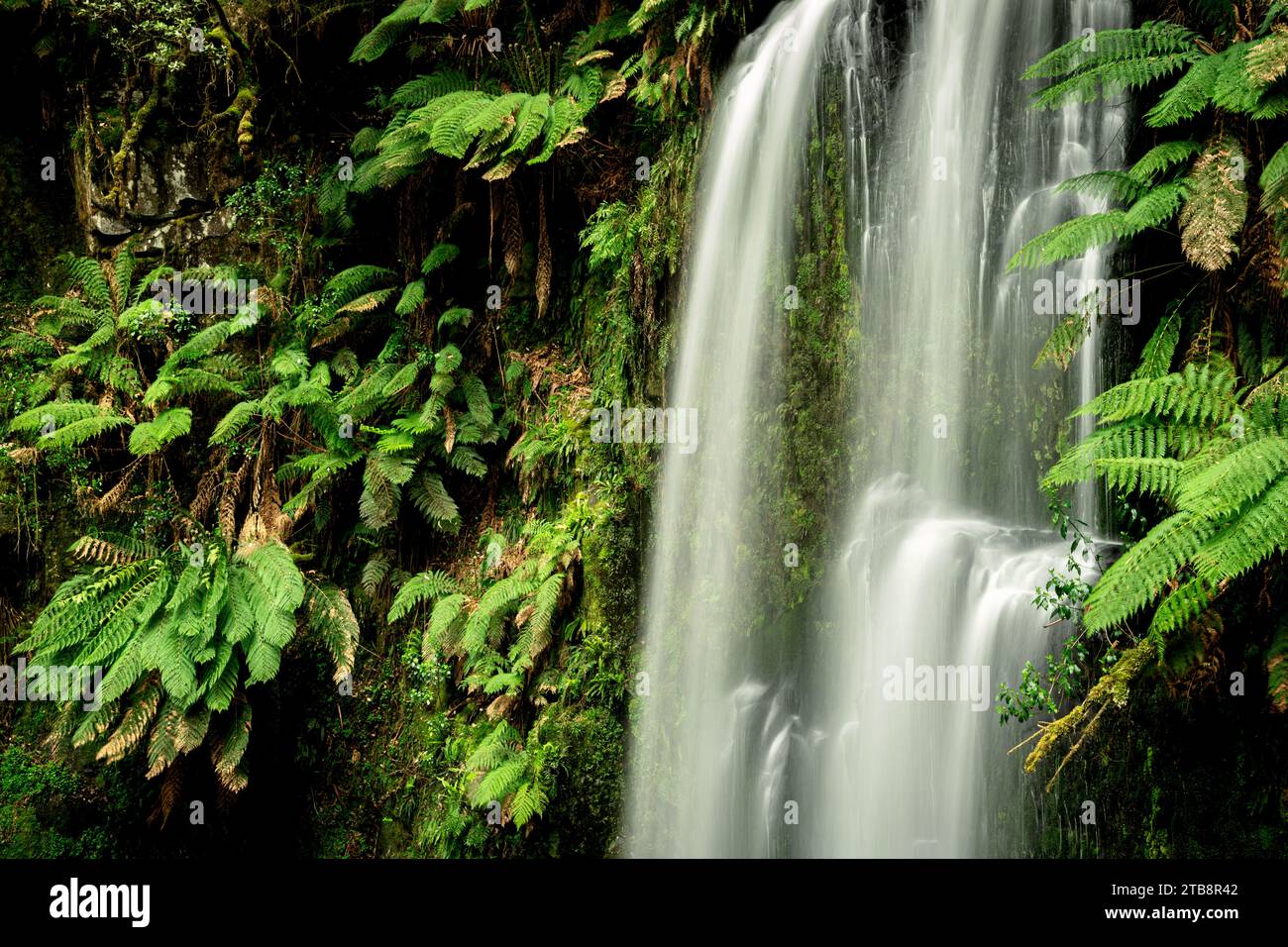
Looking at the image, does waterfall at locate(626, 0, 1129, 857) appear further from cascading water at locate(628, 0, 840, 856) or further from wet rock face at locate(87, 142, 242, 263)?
wet rock face at locate(87, 142, 242, 263)

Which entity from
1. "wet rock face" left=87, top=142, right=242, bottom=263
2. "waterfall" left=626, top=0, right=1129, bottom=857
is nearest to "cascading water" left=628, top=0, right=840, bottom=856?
"waterfall" left=626, top=0, right=1129, bottom=857

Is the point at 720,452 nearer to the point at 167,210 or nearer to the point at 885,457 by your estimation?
the point at 885,457

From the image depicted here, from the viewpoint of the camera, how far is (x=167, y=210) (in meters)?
8.41

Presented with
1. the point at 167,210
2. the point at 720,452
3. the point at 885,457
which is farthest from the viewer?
the point at 167,210

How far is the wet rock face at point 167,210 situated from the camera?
→ 8336 mm

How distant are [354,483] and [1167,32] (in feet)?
19.9

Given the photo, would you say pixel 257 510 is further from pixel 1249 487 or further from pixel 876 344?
pixel 1249 487

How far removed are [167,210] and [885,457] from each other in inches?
273

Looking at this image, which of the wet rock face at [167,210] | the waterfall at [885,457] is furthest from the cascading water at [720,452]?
the wet rock face at [167,210]

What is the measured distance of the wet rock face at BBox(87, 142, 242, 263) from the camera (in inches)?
328

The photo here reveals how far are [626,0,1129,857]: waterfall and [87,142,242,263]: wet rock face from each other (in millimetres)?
5025

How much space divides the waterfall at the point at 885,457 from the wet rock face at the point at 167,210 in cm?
502

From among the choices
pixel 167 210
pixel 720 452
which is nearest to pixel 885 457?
pixel 720 452

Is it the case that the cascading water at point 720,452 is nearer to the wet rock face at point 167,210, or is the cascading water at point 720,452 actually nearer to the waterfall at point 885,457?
the waterfall at point 885,457
